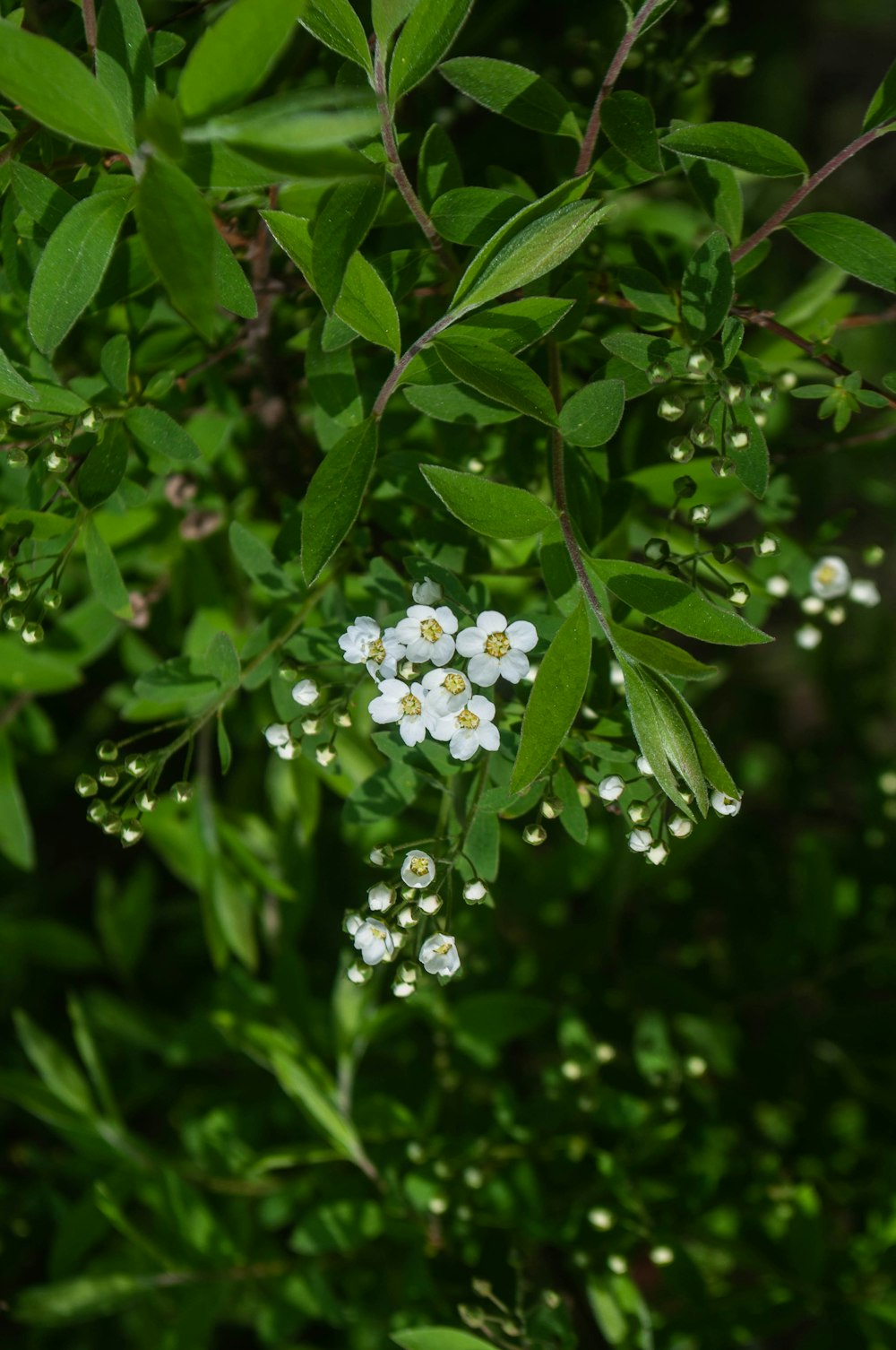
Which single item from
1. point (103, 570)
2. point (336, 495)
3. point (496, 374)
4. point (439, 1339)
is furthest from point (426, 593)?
point (439, 1339)

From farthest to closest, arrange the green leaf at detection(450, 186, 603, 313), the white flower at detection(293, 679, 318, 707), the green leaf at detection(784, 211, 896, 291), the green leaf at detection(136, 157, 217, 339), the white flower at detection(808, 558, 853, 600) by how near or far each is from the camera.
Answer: the white flower at detection(808, 558, 853, 600) → the white flower at detection(293, 679, 318, 707) → the green leaf at detection(784, 211, 896, 291) → the green leaf at detection(450, 186, 603, 313) → the green leaf at detection(136, 157, 217, 339)

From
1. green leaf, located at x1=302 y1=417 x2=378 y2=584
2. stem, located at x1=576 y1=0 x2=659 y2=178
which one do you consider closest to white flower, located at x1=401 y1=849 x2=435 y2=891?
green leaf, located at x1=302 y1=417 x2=378 y2=584

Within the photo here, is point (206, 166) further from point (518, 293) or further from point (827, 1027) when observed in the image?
point (827, 1027)

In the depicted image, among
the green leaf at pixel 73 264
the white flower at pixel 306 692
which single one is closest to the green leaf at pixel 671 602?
the white flower at pixel 306 692

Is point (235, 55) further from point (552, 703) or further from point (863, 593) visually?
point (863, 593)

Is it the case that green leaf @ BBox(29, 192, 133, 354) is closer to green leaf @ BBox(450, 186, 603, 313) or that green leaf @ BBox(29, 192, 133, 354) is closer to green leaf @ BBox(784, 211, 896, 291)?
green leaf @ BBox(450, 186, 603, 313)

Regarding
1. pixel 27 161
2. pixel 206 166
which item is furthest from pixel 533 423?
pixel 27 161

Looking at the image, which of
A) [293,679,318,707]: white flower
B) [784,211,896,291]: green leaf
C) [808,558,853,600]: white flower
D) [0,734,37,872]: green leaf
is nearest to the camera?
[784,211,896,291]: green leaf
